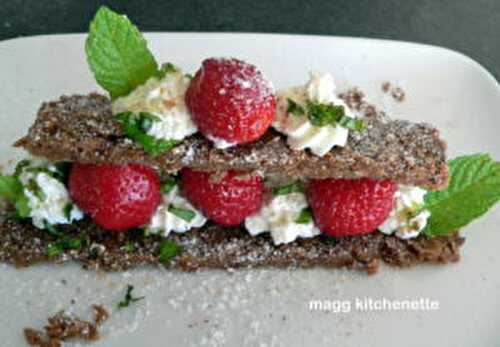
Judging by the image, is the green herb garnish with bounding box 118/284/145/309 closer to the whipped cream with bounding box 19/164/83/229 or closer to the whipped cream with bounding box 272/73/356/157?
the whipped cream with bounding box 19/164/83/229

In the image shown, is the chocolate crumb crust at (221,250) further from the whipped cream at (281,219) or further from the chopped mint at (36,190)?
the chopped mint at (36,190)

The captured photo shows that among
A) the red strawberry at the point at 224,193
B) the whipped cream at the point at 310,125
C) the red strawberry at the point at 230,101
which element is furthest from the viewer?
the red strawberry at the point at 224,193

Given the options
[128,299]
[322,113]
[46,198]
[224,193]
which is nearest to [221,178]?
[224,193]

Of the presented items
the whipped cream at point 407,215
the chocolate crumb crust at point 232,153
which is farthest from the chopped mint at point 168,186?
the whipped cream at point 407,215

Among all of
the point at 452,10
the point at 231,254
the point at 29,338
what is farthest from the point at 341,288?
the point at 452,10

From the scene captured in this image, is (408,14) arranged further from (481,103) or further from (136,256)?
(136,256)

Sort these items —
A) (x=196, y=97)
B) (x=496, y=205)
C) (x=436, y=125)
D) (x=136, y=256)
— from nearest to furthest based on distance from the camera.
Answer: (x=196, y=97)
(x=136, y=256)
(x=496, y=205)
(x=436, y=125)
